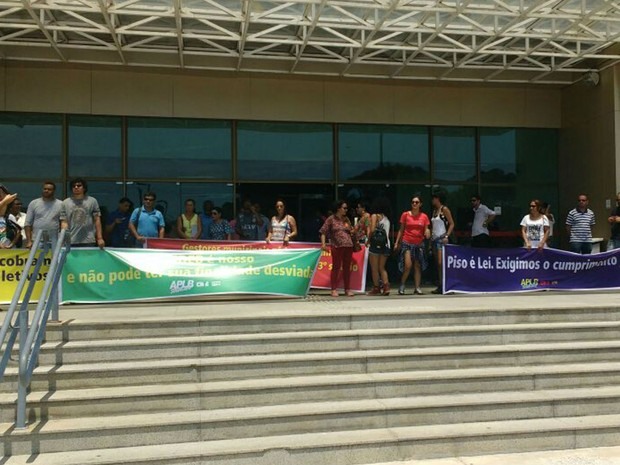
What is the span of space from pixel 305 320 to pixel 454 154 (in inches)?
323

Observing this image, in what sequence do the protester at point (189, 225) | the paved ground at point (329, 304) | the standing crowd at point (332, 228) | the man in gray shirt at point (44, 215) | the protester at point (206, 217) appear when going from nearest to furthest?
the paved ground at point (329, 304), the man in gray shirt at point (44, 215), the standing crowd at point (332, 228), the protester at point (189, 225), the protester at point (206, 217)

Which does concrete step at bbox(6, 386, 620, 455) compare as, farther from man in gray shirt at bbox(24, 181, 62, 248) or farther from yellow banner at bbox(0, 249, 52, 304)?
man in gray shirt at bbox(24, 181, 62, 248)

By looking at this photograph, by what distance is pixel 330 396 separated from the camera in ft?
17.6

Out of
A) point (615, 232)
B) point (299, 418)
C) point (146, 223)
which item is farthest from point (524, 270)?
point (146, 223)

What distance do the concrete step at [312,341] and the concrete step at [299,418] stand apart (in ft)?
2.45

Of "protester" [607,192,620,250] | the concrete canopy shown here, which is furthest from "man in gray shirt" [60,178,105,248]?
"protester" [607,192,620,250]

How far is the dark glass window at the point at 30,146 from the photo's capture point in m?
11.4

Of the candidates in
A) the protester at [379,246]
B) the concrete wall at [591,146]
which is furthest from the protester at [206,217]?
the concrete wall at [591,146]

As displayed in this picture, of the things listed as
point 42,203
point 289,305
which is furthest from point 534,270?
point 42,203

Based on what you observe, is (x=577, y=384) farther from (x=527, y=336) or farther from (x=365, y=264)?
(x=365, y=264)

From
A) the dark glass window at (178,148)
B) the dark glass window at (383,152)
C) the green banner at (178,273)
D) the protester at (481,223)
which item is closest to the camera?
the green banner at (178,273)

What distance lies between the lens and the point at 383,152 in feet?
42.3

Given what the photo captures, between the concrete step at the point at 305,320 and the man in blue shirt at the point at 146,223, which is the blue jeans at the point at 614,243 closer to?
the concrete step at the point at 305,320

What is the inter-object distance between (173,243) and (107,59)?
4345 mm
